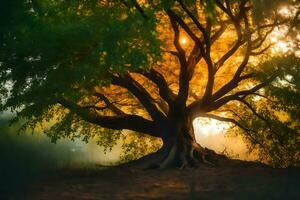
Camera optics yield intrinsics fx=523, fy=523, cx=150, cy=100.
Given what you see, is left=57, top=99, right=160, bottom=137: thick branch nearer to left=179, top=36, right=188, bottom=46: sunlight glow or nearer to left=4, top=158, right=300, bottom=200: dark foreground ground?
left=4, top=158, right=300, bottom=200: dark foreground ground

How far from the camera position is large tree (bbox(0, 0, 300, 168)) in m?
18.1

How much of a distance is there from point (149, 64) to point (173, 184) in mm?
4627

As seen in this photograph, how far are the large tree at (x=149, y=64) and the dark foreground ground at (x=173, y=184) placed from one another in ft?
6.13

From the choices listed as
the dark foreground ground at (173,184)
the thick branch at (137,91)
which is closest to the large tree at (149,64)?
the thick branch at (137,91)

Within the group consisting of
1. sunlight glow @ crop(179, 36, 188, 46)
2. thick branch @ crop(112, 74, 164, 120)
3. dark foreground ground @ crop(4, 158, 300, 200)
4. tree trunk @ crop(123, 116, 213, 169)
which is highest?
sunlight glow @ crop(179, 36, 188, 46)

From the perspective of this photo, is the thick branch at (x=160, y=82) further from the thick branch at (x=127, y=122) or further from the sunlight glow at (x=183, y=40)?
the sunlight glow at (x=183, y=40)

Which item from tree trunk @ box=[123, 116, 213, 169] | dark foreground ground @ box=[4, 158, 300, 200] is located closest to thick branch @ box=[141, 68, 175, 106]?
tree trunk @ box=[123, 116, 213, 169]

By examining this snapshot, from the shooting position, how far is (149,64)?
18969 millimetres

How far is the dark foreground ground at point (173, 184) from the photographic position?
55.7ft

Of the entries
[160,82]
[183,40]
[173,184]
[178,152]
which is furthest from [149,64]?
[183,40]

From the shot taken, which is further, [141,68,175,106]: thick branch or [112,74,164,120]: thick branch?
[141,68,175,106]: thick branch

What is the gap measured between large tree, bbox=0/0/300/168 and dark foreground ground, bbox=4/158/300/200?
1.87 metres

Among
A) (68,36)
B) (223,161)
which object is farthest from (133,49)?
(223,161)

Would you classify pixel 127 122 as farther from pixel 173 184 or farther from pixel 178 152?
pixel 173 184
